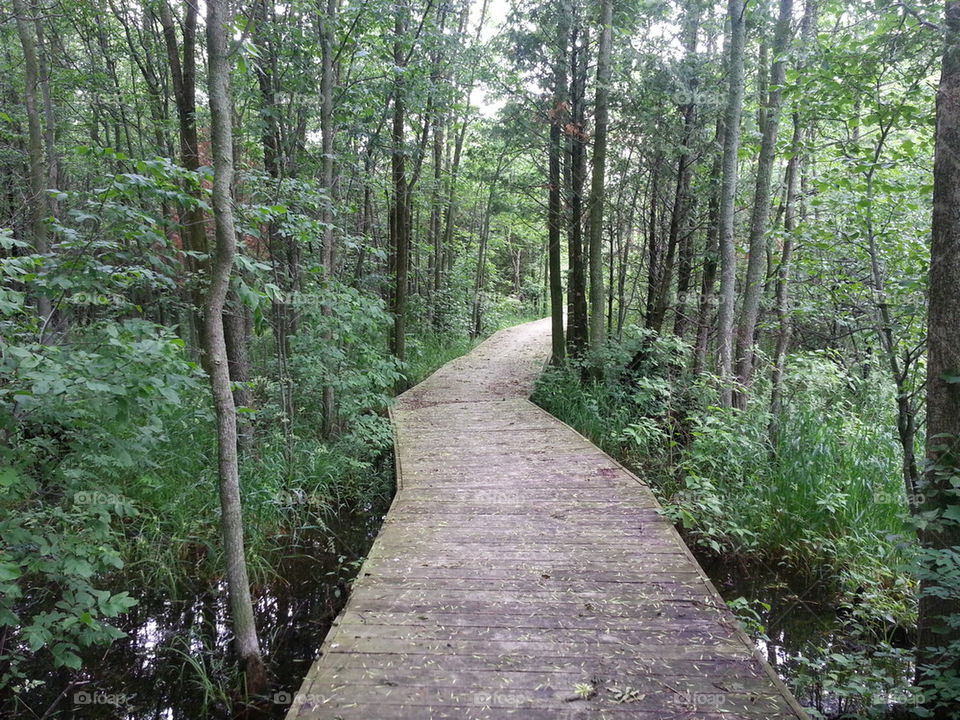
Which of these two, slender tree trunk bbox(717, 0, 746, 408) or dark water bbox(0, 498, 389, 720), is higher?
slender tree trunk bbox(717, 0, 746, 408)

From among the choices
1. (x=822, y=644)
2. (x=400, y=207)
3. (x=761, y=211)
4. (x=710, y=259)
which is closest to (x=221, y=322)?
(x=822, y=644)

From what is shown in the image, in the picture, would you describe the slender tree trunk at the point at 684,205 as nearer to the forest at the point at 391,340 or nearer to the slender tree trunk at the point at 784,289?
the forest at the point at 391,340

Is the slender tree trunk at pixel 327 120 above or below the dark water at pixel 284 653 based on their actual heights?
above

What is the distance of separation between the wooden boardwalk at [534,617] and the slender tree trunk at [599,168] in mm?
3919

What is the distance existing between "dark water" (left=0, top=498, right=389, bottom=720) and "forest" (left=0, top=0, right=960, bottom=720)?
0.03 metres

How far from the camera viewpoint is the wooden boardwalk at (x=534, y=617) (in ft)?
8.64

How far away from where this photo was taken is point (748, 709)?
8.37 ft

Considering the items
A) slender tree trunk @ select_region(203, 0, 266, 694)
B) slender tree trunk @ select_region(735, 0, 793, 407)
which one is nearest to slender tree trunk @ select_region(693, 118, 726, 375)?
slender tree trunk @ select_region(735, 0, 793, 407)

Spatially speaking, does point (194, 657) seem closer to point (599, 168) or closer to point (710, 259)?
point (599, 168)

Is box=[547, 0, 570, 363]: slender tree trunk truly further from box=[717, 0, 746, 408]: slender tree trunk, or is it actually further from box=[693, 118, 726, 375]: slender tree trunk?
box=[717, 0, 746, 408]: slender tree trunk

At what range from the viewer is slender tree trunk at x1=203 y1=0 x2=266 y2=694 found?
10.5ft

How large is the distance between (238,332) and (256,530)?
83.2 inches

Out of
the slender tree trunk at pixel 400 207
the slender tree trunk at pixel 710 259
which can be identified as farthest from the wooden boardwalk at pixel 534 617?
the slender tree trunk at pixel 400 207

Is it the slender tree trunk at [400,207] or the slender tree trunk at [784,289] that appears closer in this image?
the slender tree trunk at [784,289]
